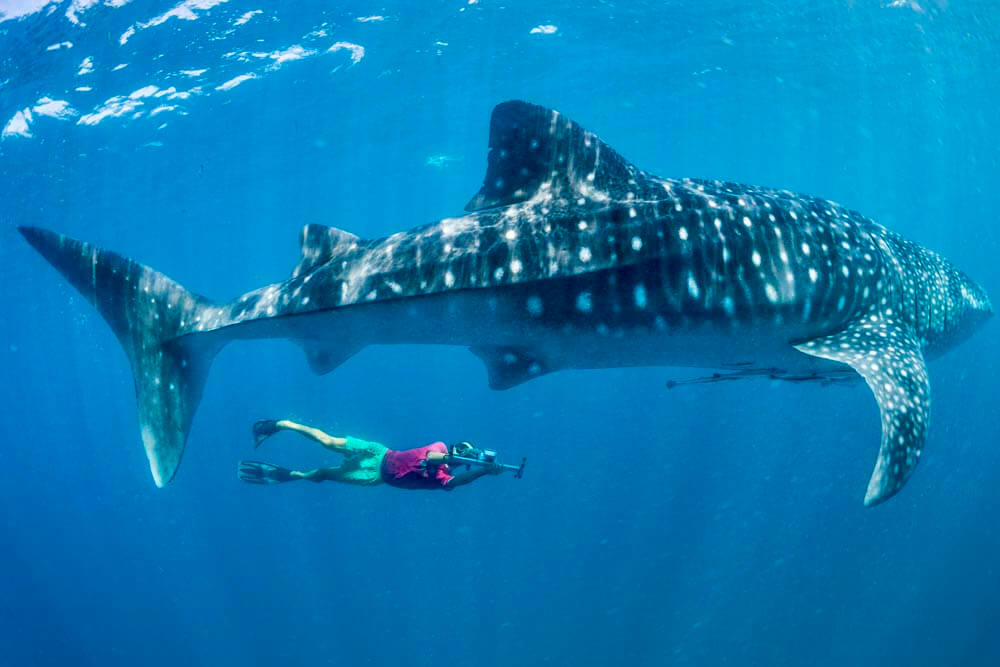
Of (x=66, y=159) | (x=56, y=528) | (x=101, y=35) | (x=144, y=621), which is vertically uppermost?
(x=101, y=35)

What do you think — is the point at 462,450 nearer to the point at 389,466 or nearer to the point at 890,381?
the point at 389,466

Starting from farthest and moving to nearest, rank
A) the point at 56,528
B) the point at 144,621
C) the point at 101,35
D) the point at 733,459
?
the point at 56,528 < the point at 144,621 < the point at 733,459 < the point at 101,35

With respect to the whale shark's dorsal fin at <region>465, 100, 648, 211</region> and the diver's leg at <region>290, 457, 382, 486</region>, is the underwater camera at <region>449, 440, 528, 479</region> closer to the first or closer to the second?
the diver's leg at <region>290, 457, 382, 486</region>

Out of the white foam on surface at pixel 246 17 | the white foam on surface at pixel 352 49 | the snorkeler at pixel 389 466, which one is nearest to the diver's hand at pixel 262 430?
the snorkeler at pixel 389 466

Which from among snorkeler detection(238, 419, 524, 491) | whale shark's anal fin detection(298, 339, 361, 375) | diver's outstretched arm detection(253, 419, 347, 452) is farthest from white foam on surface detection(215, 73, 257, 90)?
whale shark's anal fin detection(298, 339, 361, 375)

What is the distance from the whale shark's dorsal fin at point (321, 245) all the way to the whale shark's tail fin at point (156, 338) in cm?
119

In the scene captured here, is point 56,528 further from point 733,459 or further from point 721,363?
point 721,363

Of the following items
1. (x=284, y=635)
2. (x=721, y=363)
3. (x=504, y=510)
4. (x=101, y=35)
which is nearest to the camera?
(x=721, y=363)

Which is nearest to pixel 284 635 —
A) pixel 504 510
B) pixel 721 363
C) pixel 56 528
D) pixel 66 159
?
pixel 504 510

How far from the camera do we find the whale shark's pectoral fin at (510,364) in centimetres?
565

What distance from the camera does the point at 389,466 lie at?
9719mm

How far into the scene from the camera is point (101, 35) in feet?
58.3

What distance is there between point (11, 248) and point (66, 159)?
34.2ft

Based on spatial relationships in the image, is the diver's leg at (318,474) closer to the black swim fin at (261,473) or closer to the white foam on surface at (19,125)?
the black swim fin at (261,473)
